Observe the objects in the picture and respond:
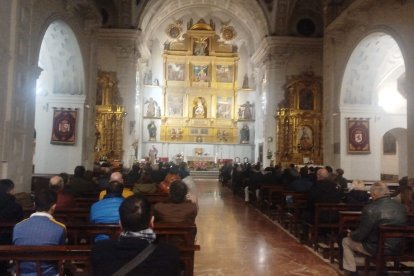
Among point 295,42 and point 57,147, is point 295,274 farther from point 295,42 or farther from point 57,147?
point 295,42

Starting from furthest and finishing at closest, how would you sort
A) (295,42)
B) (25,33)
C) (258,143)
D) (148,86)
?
(148,86) → (258,143) → (295,42) → (25,33)

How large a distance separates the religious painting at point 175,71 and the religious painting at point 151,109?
248 cm

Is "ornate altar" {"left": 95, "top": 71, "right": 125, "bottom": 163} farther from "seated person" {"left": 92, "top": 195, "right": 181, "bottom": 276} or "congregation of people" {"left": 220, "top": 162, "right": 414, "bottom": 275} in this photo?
"seated person" {"left": 92, "top": 195, "right": 181, "bottom": 276}

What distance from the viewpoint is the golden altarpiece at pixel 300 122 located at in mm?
22609

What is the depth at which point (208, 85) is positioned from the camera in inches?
1231

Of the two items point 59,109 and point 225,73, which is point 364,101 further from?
point 225,73

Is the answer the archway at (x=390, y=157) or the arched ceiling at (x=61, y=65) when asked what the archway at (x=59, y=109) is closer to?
the arched ceiling at (x=61, y=65)

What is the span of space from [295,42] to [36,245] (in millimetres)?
21647

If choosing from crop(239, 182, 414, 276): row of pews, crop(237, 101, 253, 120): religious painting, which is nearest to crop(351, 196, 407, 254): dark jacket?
crop(239, 182, 414, 276): row of pews

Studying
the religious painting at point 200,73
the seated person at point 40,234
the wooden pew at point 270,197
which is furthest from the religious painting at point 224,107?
the seated person at point 40,234

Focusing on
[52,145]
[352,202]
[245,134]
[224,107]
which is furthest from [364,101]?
[224,107]

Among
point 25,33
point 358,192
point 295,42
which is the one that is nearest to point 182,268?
point 358,192

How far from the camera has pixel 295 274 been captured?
18.3ft

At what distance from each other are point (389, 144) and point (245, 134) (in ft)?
33.5
